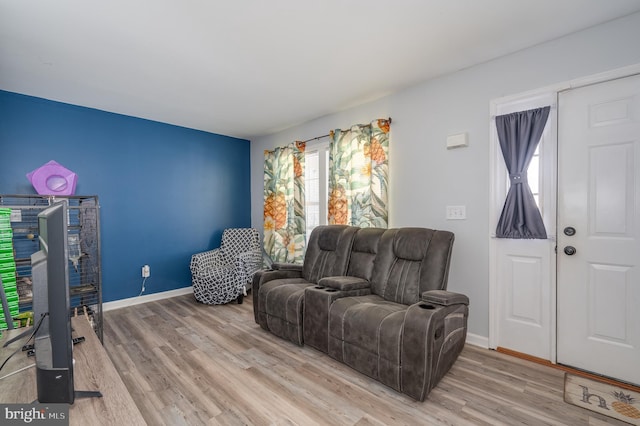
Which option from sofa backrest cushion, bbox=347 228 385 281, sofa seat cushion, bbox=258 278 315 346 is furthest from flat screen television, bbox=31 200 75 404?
sofa backrest cushion, bbox=347 228 385 281

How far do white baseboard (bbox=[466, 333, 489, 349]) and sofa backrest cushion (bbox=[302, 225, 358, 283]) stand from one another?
50.5 inches

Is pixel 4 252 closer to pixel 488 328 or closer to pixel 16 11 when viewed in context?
pixel 16 11

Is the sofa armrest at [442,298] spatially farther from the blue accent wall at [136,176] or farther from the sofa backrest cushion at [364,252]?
the blue accent wall at [136,176]

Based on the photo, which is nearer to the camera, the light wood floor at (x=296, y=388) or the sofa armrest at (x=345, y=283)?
the light wood floor at (x=296, y=388)

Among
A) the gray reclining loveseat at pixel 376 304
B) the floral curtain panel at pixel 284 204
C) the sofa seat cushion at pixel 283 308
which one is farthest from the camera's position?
the floral curtain panel at pixel 284 204

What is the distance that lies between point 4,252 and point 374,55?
332 cm

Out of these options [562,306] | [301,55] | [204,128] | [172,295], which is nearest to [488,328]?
[562,306]

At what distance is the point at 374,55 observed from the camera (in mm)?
2459

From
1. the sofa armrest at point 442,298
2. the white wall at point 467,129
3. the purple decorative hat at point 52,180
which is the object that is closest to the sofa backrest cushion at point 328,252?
the white wall at point 467,129

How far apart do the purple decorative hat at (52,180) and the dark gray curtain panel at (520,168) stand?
164 inches

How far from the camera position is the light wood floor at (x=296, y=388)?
1.74 meters

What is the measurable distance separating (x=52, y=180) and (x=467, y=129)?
4.09 metres

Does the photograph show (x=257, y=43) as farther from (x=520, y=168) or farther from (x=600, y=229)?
(x=600, y=229)

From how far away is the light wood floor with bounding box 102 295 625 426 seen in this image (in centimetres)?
174
